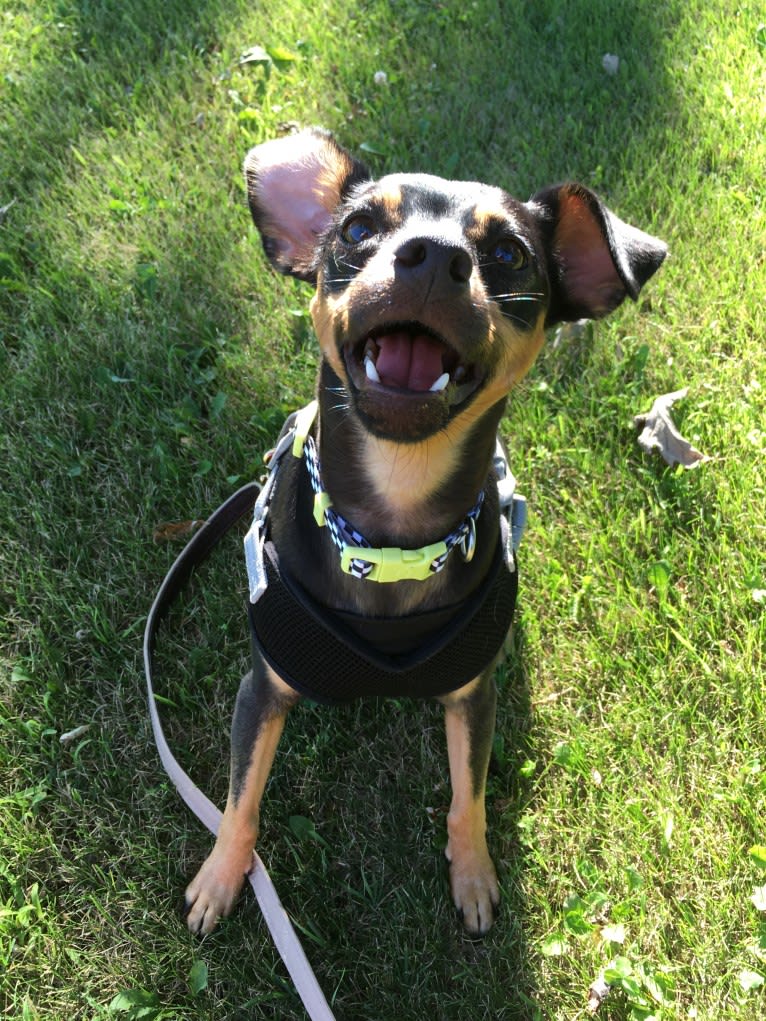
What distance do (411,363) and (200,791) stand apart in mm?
1537

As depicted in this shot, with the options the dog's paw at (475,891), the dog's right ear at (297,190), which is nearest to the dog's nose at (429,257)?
the dog's right ear at (297,190)

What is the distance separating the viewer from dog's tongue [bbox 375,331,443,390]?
1.99 meters

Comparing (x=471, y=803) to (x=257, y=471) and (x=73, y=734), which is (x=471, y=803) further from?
(x=257, y=471)

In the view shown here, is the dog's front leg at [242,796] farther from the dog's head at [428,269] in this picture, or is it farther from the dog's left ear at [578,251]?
the dog's left ear at [578,251]

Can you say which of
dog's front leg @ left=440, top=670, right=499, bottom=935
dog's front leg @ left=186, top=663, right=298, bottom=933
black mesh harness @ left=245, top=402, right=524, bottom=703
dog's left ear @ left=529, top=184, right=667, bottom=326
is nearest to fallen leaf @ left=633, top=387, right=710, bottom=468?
dog's left ear @ left=529, top=184, right=667, bottom=326

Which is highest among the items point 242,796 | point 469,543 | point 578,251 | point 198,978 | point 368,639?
point 578,251

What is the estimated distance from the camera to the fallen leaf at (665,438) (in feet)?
11.2

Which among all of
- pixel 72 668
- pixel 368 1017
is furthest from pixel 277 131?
pixel 368 1017

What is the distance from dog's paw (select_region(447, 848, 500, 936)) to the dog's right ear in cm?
187

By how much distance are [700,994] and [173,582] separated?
2102 mm

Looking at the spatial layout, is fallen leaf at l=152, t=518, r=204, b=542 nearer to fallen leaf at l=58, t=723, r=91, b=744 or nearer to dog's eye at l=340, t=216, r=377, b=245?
fallen leaf at l=58, t=723, r=91, b=744

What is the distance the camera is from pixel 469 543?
2.26 meters

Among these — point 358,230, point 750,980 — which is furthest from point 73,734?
point 750,980

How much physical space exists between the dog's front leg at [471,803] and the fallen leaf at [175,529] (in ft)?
4.31
